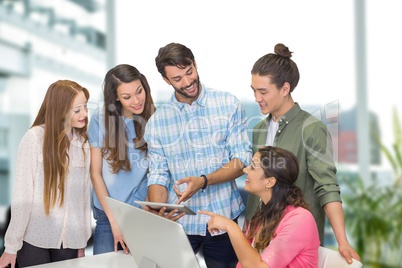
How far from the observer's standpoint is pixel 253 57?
435 centimetres

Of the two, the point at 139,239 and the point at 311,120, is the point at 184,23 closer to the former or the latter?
the point at 311,120

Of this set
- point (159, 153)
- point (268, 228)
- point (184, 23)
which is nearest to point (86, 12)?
point (184, 23)

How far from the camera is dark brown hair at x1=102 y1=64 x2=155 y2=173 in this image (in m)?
2.48

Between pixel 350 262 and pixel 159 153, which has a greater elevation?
pixel 159 153

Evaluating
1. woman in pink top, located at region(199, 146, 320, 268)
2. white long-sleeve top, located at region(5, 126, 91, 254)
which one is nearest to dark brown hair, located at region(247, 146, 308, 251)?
woman in pink top, located at region(199, 146, 320, 268)

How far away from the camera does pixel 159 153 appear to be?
254cm

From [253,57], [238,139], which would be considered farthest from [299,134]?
[253,57]

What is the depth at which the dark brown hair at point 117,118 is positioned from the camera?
2479 mm

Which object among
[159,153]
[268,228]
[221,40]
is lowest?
[268,228]

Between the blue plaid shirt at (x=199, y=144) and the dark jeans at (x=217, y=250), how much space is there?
0.04 meters

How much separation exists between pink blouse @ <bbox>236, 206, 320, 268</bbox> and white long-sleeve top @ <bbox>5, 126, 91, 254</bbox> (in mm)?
892

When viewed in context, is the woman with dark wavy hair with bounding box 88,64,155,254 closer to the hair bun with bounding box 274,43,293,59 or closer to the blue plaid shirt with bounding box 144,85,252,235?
the blue plaid shirt with bounding box 144,85,252,235

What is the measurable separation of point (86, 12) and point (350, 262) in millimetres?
3181

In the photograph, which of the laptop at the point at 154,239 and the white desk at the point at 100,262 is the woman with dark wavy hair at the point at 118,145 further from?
the laptop at the point at 154,239
